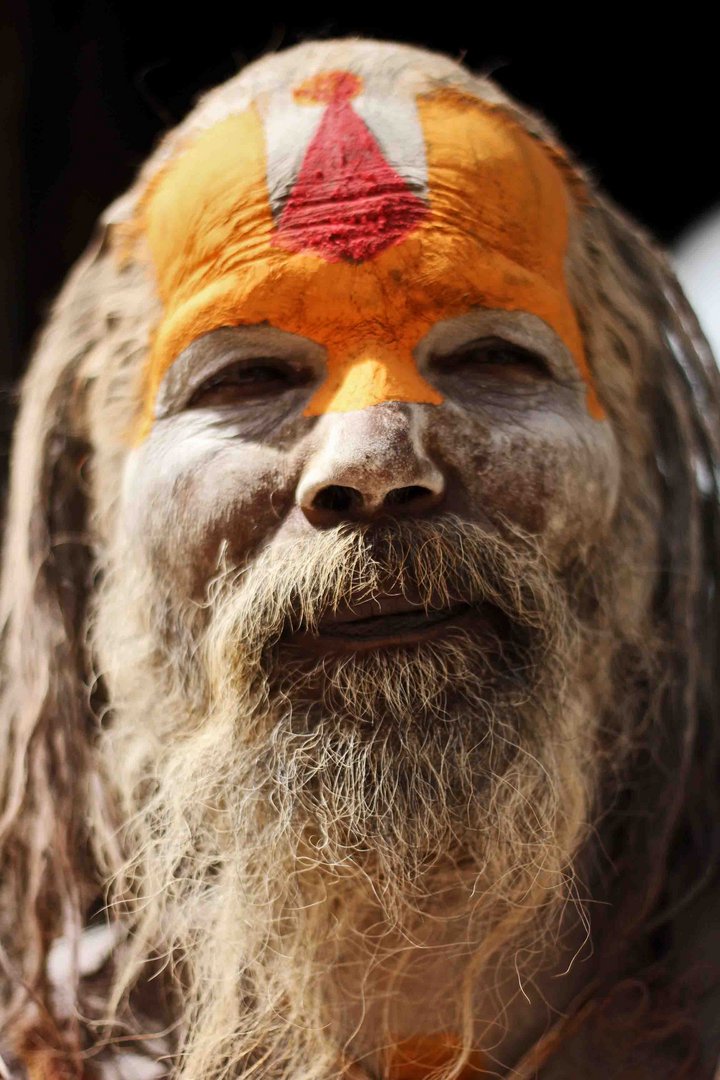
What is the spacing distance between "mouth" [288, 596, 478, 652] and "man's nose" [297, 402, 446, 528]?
0.35 feet

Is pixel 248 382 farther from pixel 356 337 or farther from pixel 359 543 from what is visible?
pixel 359 543

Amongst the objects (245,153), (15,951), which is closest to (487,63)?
(245,153)

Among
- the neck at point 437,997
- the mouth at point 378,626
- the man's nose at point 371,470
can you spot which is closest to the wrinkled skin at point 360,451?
the man's nose at point 371,470

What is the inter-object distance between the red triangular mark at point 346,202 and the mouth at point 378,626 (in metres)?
0.44

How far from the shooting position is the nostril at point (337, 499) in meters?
1.20

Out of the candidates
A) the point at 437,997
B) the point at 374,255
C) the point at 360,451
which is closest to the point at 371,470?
the point at 360,451

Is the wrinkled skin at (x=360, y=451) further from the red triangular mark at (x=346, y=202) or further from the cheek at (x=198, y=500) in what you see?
the red triangular mark at (x=346, y=202)

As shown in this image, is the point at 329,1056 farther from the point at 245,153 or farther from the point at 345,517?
the point at 245,153

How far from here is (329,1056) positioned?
4.25 ft

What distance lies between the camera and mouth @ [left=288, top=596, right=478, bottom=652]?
1.20m

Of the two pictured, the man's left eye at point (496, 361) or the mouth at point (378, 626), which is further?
the man's left eye at point (496, 361)

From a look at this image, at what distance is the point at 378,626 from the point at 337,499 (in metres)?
0.16

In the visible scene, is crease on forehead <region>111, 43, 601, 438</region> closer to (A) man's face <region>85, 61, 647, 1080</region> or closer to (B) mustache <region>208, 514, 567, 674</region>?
(A) man's face <region>85, 61, 647, 1080</region>

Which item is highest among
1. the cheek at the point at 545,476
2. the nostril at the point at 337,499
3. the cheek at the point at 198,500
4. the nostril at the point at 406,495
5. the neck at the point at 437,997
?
the cheek at the point at 545,476
